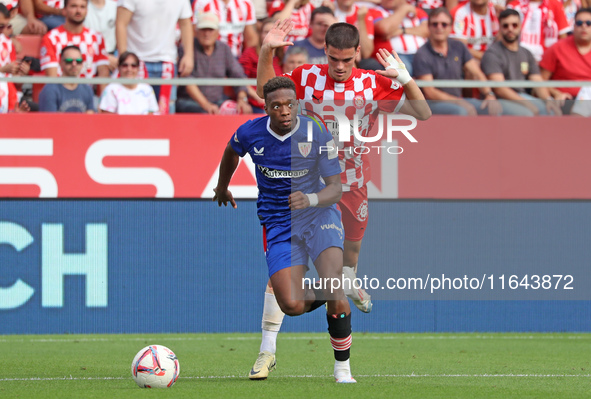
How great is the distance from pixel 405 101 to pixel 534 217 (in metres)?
4.59

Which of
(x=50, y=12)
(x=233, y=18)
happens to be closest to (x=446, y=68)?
(x=233, y=18)

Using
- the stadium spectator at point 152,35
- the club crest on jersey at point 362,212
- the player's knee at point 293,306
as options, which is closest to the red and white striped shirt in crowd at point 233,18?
the stadium spectator at point 152,35

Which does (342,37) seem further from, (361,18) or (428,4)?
(428,4)

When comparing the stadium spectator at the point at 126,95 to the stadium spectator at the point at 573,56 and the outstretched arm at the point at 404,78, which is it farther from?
the stadium spectator at the point at 573,56

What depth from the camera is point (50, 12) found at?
1206 centimetres

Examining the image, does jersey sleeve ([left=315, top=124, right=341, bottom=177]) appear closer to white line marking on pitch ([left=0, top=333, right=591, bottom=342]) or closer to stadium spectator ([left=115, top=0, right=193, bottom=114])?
white line marking on pitch ([left=0, top=333, right=591, bottom=342])

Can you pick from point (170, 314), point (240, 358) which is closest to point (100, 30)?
point (170, 314)

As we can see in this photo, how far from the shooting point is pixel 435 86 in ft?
35.9

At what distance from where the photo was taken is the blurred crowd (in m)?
11.0

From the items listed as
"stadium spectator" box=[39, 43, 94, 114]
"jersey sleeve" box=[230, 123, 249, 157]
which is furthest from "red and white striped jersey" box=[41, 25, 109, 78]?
"jersey sleeve" box=[230, 123, 249, 157]

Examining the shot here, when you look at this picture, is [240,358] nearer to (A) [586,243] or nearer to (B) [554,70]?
(A) [586,243]

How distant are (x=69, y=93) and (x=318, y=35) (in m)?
3.02

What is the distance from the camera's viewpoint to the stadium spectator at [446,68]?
36.2 ft

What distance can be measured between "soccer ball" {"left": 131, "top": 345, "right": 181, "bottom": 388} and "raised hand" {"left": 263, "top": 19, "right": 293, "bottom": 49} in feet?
7.92
